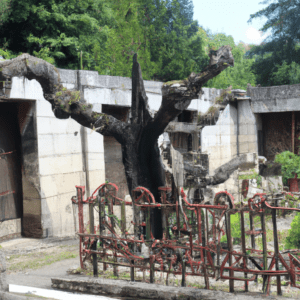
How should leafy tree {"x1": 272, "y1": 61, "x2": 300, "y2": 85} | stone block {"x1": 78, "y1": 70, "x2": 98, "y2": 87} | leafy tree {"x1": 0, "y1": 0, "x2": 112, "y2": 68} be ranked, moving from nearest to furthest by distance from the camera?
stone block {"x1": 78, "y1": 70, "x2": 98, "y2": 87} < leafy tree {"x1": 0, "y1": 0, "x2": 112, "y2": 68} < leafy tree {"x1": 272, "y1": 61, "x2": 300, "y2": 85}

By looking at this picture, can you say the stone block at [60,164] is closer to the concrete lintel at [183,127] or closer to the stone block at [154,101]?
the stone block at [154,101]

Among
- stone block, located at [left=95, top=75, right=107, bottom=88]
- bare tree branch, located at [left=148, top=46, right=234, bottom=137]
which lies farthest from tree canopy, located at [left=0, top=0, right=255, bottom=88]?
bare tree branch, located at [left=148, top=46, right=234, bottom=137]

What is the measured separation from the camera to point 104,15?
715 inches

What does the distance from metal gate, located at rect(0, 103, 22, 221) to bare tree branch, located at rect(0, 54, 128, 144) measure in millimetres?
3298

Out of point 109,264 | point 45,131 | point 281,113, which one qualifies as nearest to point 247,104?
point 281,113

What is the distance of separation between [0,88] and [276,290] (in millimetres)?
7075

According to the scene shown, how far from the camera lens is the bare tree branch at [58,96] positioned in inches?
288

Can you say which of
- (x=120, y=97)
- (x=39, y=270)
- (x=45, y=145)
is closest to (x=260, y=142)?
(x=120, y=97)

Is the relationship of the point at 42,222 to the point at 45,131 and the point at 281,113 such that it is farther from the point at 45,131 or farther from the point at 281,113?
the point at 281,113

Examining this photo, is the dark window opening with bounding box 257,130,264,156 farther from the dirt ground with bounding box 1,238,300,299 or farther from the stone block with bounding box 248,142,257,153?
the dirt ground with bounding box 1,238,300,299

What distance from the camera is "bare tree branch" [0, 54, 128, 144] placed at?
7.31 meters

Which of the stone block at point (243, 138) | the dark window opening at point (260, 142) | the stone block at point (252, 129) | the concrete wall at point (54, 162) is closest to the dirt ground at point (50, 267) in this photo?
the concrete wall at point (54, 162)

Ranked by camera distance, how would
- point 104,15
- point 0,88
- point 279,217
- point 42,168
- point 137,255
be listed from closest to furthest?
1. point 137,255
2. point 0,88
3. point 42,168
4. point 279,217
5. point 104,15

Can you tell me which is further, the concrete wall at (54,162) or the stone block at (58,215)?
the stone block at (58,215)
